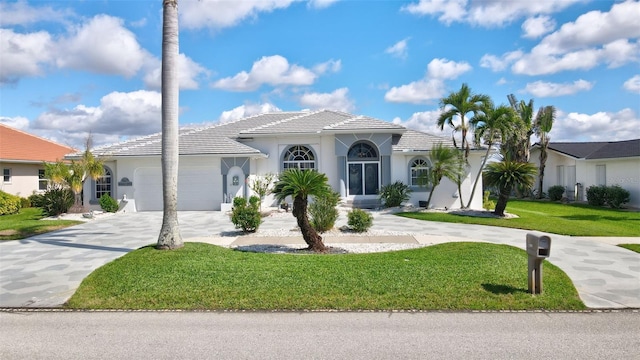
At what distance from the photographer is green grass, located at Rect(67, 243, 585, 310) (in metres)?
6.63

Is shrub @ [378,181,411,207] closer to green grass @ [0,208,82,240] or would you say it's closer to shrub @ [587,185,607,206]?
shrub @ [587,185,607,206]

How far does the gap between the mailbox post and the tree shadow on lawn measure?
0.20m

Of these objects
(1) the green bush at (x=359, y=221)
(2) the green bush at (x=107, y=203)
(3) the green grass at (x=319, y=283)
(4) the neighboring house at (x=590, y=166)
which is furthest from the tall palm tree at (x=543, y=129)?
(2) the green bush at (x=107, y=203)

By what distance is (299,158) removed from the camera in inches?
932

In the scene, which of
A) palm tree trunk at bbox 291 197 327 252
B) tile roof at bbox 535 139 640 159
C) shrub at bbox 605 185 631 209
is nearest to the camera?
palm tree trunk at bbox 291 197 327 252

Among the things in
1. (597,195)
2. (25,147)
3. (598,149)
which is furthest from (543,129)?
(25,147)

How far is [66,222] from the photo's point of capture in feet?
57.9

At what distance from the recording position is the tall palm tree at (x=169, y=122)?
9945 mm

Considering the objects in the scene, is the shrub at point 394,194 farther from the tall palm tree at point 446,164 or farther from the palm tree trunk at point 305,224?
the palm tree trunk at point 305,224

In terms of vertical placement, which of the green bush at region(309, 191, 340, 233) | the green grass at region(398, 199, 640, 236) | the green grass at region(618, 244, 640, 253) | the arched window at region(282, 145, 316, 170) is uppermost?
the arched window at region(282, 145, 316, 170)

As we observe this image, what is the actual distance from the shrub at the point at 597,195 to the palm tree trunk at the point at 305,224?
2166 cm

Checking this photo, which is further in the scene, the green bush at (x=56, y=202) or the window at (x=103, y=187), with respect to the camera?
the window at (x=103, y=187)

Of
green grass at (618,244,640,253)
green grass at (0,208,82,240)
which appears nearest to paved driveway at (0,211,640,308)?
green grass at (618,244,640,253)

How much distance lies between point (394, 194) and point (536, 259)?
1451cm
